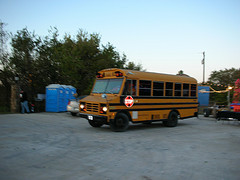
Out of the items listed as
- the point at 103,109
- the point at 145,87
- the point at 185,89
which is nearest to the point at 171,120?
the point at 185,89

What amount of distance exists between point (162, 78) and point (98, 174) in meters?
7.69

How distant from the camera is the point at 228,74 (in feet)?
163

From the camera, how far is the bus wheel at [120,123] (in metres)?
9.95

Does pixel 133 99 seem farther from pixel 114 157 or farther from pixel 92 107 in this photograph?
pixel 114 157

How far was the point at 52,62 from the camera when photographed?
72.9 feet

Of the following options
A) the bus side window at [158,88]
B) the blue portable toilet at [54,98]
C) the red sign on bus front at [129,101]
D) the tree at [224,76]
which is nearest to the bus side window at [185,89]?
the bus side window at [158,88]

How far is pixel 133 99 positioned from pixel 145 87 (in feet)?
3.16

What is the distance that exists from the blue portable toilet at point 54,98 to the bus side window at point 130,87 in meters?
Result: 9.96

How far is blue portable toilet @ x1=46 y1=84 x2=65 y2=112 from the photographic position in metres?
18.9

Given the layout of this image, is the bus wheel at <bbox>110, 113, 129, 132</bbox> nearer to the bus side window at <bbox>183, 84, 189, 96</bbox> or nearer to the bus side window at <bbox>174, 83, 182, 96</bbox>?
the bus side window at <bbox>174, 83, 182, 96</bbox>

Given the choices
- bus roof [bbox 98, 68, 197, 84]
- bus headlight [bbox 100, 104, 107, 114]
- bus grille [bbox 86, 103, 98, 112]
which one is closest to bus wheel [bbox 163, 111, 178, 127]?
bus roof [bbox 98, 68, 197, 84]

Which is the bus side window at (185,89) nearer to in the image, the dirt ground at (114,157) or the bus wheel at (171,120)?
the bus wheel at (171,120)

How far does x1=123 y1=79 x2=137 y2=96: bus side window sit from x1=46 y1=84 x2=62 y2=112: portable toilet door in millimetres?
9969

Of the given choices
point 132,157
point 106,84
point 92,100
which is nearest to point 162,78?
point 106,84
